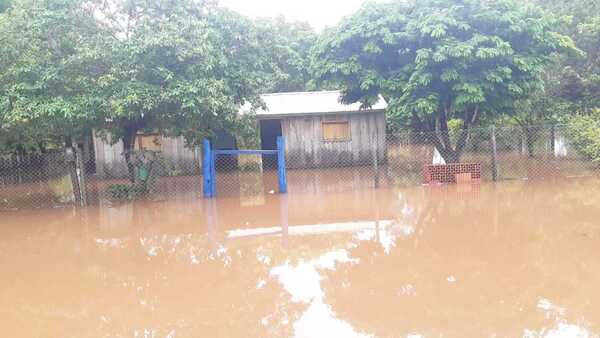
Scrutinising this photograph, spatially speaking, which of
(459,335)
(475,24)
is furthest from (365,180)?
(459,335)

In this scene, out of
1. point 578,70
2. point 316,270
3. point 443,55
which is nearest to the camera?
point 316,270

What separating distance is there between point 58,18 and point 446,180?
9.49 m

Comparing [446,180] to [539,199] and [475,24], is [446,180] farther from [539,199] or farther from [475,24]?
[475,24]

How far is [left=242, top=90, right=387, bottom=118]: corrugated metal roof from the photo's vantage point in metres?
18.4

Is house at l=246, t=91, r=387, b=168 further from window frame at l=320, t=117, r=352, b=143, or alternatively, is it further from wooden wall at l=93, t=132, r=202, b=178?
wooden wall at l=93, t=132, r=202, b=178

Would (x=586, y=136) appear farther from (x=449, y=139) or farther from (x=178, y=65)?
(x=178, y=65)

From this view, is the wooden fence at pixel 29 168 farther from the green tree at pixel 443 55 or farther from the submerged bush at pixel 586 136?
the submerged bush at pixel 586 136

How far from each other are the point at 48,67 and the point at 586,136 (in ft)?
44.3

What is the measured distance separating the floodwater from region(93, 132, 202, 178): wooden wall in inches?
318

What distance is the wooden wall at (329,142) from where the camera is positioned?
1888 cm

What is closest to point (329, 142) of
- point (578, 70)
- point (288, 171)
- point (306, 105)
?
point (306, 105)

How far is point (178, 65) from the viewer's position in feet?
34.8

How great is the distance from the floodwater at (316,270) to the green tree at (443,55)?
329 cm

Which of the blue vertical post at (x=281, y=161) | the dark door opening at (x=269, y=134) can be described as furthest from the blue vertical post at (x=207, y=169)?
the dark door opening at (x=269, y=134)
